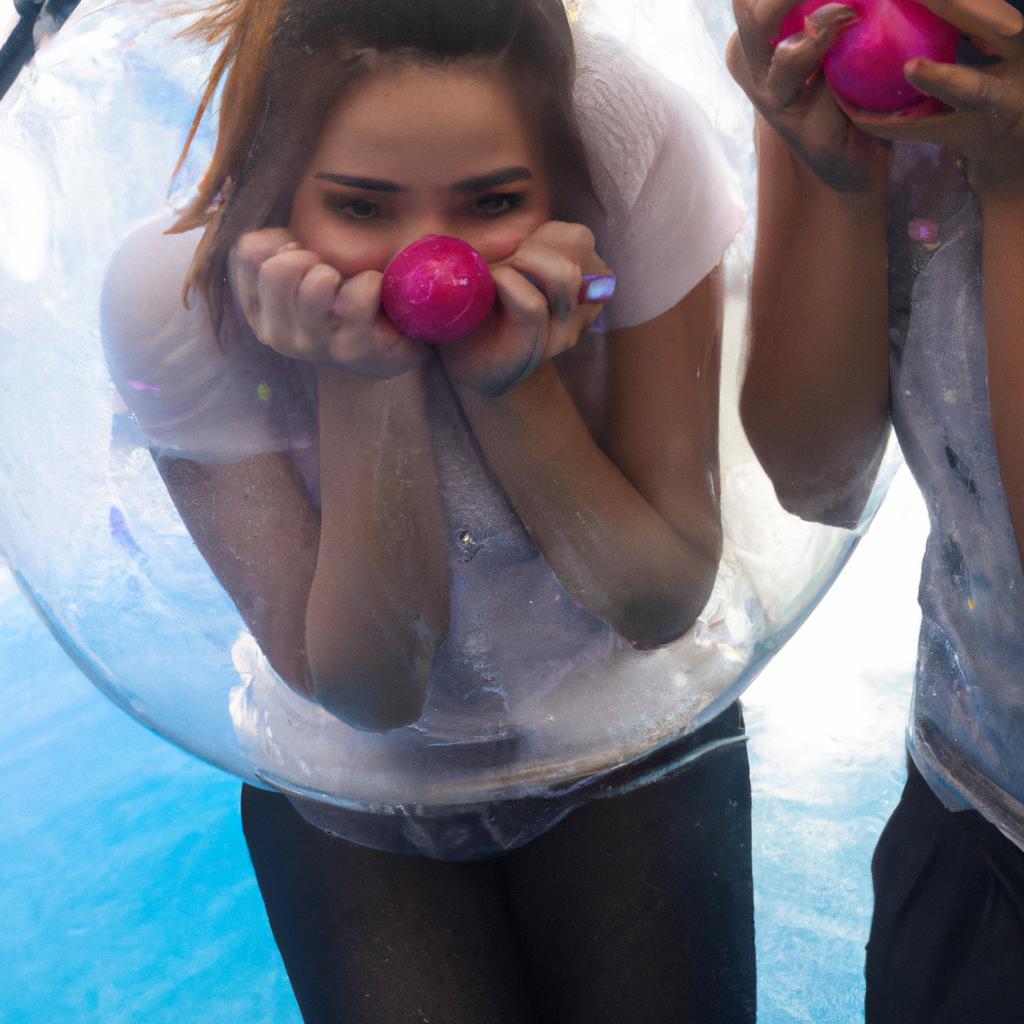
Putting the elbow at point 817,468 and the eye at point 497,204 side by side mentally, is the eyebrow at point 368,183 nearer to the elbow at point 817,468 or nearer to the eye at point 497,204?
the eye at point 497,204

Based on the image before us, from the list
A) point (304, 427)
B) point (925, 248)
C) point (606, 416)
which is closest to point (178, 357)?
point (304, 427)

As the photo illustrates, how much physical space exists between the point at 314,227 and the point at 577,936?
1.45 ft

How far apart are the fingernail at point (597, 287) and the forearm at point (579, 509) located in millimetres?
35

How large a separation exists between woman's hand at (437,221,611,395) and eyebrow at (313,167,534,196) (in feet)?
0.07

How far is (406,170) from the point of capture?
46cm

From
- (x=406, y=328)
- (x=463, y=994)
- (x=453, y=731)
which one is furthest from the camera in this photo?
(x=463, y=994)

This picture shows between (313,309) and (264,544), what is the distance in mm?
140

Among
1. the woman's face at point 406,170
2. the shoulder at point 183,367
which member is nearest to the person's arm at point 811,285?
the woman's face at point 406,170

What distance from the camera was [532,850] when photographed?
0.71 meters

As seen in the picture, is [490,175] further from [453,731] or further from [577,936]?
[577,936]

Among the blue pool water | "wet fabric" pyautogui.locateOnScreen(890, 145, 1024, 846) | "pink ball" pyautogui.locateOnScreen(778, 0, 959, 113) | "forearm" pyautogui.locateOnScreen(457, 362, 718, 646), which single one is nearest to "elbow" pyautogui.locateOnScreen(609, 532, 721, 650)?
"forearm" pyautogui.locateOnScreen(457, 362, 718, 646)

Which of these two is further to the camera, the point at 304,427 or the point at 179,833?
the point at 179,833

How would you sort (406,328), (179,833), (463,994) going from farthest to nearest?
(179,833), (463,994), (406,328)

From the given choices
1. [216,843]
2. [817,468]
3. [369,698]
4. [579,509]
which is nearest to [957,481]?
[817,468]
